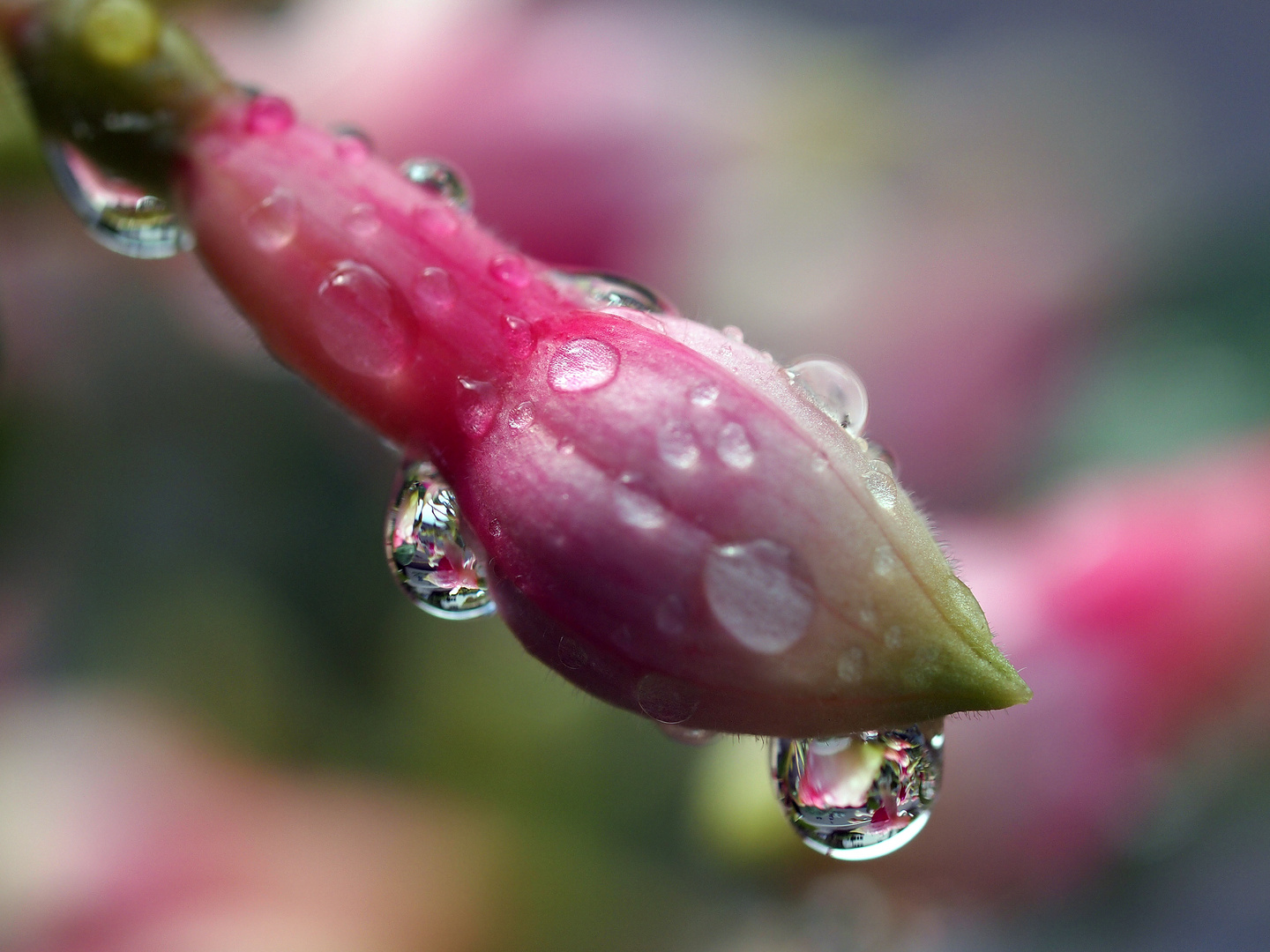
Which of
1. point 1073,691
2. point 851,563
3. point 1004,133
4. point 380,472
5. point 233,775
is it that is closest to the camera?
point 851,563

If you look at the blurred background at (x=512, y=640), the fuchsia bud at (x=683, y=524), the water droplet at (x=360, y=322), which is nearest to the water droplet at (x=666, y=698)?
the fuchsia bud at (x=683, y=524)

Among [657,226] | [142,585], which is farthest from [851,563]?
[142,585]

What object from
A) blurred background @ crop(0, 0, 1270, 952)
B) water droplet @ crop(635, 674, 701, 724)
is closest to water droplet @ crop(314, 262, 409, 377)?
water droplet @ crop(635, 674, 701, 724)

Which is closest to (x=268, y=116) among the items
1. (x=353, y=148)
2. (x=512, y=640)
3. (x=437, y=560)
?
(x=353, y=148)

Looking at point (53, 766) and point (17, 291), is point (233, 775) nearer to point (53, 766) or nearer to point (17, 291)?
point (53, 766)

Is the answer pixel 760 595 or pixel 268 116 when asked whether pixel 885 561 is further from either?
pixel 268 116

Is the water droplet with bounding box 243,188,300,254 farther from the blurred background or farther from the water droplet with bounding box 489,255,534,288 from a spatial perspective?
the blurred background

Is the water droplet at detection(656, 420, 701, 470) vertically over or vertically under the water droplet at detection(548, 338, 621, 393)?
under

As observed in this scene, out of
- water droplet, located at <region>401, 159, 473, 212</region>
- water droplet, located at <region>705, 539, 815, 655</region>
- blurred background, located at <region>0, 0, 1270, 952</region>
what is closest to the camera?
water droplet, located at <region>705, 539, 815, 655</region>
